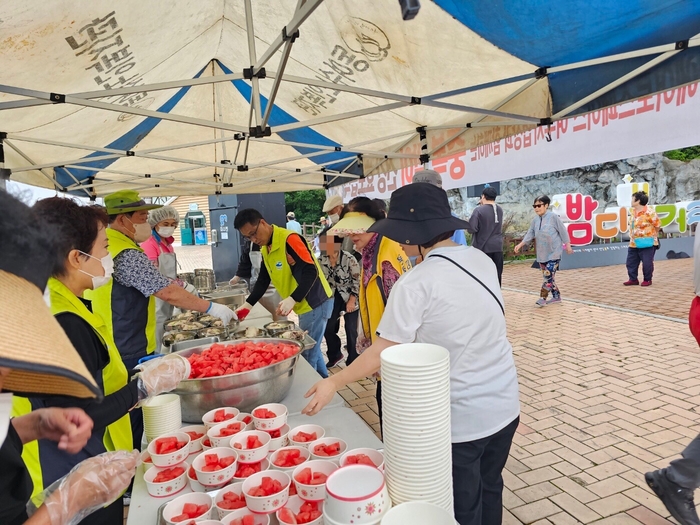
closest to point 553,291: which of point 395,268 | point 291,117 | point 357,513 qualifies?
point 291,117

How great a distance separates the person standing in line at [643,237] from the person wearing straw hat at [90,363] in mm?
9395

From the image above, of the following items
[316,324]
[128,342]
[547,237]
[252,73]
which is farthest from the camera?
[547,237]

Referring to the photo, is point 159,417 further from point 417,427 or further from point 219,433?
point 417,427

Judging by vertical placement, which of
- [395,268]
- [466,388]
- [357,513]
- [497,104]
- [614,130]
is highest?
[497,104]

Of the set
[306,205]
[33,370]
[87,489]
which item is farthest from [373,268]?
[306,205]

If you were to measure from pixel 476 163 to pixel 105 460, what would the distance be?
3937 mm

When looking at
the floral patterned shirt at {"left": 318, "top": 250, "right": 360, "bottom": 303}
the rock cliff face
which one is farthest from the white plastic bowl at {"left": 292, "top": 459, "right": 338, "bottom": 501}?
the rock cliff face

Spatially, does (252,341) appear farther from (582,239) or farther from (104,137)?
(582,239)

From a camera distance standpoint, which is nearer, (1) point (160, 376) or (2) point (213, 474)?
(2) point (213, 474)

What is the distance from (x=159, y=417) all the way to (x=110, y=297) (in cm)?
93

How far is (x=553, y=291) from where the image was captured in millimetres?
7770

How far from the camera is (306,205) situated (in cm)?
2948

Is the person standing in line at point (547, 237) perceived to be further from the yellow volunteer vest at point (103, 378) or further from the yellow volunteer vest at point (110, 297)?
the yellow volunteer vest at point (103, 378)

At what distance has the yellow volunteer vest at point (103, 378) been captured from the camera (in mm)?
1323
